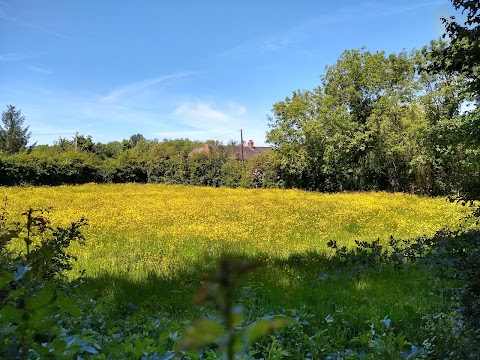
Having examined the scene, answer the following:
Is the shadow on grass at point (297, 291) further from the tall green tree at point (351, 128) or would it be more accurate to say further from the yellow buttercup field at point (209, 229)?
the tall green tree at point (351, 128)

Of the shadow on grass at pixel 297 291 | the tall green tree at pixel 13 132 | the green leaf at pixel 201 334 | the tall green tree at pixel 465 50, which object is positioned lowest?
the shadow on grass at pixel 297 291

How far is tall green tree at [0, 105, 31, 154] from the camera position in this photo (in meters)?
45.4

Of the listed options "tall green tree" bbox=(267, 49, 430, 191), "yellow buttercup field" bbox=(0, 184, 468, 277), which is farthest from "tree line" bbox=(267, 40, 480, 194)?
"yellow buttercup field" bbox=(0, 184, 468, 277)

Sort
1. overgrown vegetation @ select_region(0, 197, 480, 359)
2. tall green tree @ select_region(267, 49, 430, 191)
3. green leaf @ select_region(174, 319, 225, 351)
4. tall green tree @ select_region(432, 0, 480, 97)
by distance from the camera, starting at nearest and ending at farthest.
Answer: green leaf @ select_region(174, 319, 225, 351), overgrown vegetation @ select_region(0, 197, 480, 359), tall green tree @ select_region(432, 0, 480, 97), tall green tree @ select_region(267, 49, 430, 191)

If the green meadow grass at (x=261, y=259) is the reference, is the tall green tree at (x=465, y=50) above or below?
above

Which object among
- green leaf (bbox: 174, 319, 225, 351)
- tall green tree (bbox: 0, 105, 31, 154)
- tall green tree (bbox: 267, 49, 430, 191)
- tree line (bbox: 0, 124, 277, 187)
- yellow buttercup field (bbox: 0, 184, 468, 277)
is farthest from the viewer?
tall green tree (bbox: 0, 105, 31, 154)

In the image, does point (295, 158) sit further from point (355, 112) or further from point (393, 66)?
point (393, 66)

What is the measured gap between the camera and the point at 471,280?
2.61 metres

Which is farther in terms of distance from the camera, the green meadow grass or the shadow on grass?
the green meadow grass

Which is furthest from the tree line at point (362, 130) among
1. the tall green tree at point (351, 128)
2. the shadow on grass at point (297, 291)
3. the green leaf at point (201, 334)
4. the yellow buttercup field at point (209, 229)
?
the green leaf at point (201, 334)

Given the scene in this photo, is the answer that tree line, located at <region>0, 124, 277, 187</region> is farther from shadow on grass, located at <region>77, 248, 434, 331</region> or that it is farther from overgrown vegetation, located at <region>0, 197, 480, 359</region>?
overgrown vegetation, located at <region>0, 197, 480, 359</region>

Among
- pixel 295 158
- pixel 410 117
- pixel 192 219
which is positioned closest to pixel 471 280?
pixel 192 219

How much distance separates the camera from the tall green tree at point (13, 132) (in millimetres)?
45406

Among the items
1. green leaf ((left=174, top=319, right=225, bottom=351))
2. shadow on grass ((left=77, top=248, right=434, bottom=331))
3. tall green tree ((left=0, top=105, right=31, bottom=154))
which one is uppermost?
tall green tree ((left=0, top=105, right=31, bottom=154))
